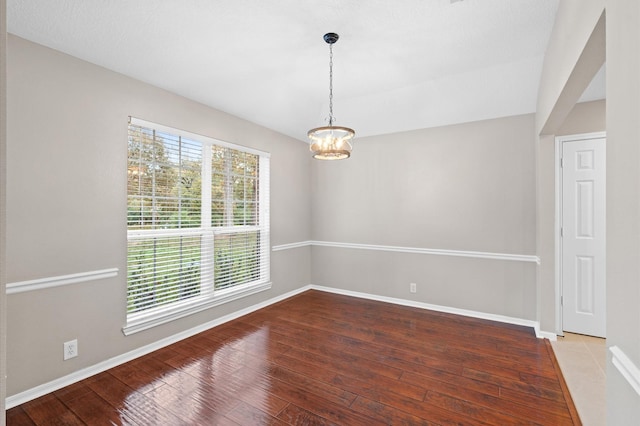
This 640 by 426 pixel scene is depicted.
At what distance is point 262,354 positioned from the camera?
2.84 m

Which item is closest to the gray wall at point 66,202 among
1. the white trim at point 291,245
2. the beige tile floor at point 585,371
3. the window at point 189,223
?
the window at point 189,223

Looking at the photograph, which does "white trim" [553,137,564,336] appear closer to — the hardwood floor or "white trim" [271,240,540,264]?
"white trim" [271,240,540,264]

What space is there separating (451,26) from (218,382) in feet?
11.0

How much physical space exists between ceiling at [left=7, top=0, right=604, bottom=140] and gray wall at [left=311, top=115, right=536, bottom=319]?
0.38m

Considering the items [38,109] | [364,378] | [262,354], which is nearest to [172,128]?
[38,109]

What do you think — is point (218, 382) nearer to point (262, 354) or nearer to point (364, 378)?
point (262, 354)

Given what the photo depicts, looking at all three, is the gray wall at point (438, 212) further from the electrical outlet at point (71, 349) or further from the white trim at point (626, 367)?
the electrical outlet at point (71, 349)

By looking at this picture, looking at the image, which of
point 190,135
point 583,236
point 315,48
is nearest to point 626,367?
point 315,48

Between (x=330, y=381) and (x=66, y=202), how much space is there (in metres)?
2.51

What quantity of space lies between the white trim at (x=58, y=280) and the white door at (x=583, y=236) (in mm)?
4551

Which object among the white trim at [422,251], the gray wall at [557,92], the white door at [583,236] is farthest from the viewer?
the white trim at [422,251]

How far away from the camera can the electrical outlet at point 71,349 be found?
234 centimetres

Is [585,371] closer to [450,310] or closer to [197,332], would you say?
[450,310]

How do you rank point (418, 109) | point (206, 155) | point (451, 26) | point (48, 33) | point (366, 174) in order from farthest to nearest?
1. point (366, 174)
2. point (418, 109)
3. point (206, 155)
4. point (451, 26)
5. point (48, 33)
